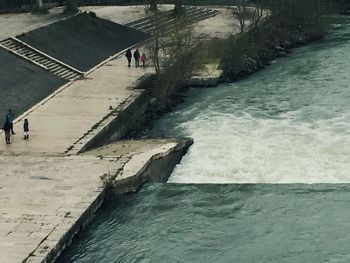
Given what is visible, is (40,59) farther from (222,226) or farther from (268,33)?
(222,226)

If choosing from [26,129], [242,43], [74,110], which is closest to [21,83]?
[74,110]

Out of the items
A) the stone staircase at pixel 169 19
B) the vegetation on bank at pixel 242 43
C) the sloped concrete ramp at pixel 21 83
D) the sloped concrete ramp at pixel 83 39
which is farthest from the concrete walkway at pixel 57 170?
the stone staircase at pixel 169 19

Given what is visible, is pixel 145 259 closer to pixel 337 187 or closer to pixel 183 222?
pixel 183 222

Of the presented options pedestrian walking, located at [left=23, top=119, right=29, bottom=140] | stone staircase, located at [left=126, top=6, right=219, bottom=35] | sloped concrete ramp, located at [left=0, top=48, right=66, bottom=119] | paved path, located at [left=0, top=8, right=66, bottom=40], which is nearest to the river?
pedestrian walking, located at [left=23, top=119, right=29, bottom=140]

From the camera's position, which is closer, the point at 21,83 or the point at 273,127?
the point at 273,127

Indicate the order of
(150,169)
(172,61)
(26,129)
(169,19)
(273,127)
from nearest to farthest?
(150,169), (26,129), (273,127), (172,61), (169,19)

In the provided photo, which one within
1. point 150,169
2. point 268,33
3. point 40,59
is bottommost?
Answer: point 150,169
